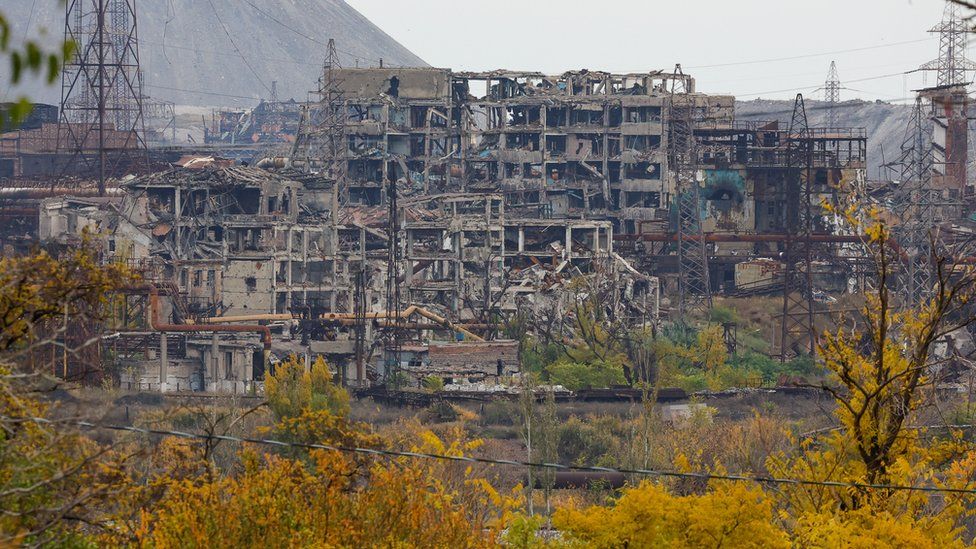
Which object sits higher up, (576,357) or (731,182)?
(731,182)

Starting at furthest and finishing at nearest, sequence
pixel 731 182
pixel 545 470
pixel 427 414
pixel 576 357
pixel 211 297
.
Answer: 1. pixel 731 182
2. pixel 211 297
3. pixel 576 357
4. pixel 427 414
5. pixel 545 470

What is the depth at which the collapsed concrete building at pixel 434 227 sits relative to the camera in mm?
46875

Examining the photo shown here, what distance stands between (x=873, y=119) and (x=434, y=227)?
105581mm

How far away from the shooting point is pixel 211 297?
55125 mm

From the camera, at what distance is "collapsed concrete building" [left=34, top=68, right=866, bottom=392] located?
46.9 m

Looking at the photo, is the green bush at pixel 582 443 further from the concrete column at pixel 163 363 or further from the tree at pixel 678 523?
the tree at pixel 678 523

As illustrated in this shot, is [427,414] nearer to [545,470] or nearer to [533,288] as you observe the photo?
[545,470]

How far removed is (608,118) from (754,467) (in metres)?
43.9

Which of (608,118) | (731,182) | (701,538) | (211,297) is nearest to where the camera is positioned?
(701,538)

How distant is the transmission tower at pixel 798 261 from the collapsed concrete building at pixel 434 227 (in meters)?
0.87

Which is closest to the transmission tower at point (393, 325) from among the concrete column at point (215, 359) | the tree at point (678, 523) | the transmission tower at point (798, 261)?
the concrete column at point (215, 359)

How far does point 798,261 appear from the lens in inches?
2518

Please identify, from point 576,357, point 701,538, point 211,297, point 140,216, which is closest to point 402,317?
point 576,357

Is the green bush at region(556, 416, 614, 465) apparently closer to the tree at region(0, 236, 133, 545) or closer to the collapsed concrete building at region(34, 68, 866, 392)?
the collapsed concrete building at region(34, 68, 866, 392)
